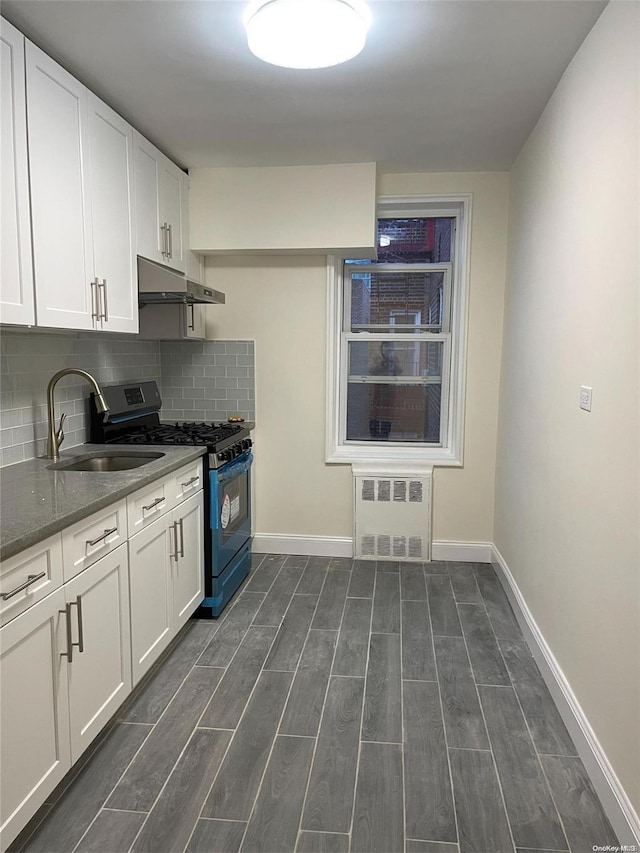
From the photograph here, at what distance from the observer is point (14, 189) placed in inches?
75.2

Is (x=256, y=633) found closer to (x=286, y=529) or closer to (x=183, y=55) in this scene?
(x=286, y=529)

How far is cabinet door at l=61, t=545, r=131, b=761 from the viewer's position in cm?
177

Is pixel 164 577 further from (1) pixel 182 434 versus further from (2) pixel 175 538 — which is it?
(1) pixel 182 434

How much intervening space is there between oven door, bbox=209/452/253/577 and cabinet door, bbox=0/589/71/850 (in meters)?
1.31

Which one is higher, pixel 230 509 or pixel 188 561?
pixel 230 509

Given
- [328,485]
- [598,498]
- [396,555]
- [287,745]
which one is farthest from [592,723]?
[328,485]

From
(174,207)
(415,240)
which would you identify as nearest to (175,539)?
(174,207)

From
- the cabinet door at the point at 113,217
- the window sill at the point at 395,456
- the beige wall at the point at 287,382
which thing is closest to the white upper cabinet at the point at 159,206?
the cabinet door at the point at 113,217

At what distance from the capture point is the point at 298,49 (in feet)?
6.29

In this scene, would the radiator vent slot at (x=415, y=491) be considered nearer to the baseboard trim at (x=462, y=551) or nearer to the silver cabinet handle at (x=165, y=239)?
the baseboard trim at (x=462, y=551)

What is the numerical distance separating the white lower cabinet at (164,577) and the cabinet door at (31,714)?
0.50 m

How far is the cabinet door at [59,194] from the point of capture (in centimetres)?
201

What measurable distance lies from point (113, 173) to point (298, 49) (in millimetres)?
1091

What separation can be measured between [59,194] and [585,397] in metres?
2.10
